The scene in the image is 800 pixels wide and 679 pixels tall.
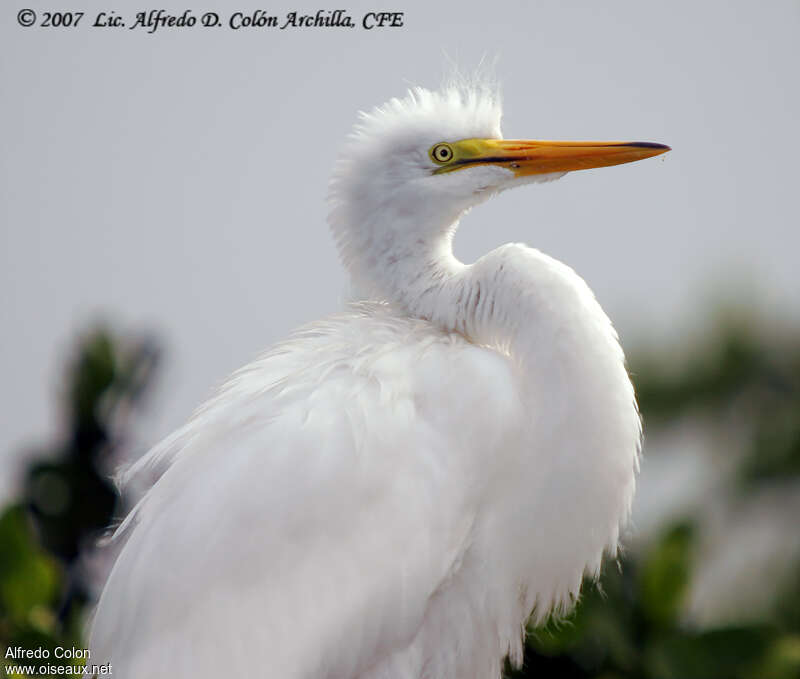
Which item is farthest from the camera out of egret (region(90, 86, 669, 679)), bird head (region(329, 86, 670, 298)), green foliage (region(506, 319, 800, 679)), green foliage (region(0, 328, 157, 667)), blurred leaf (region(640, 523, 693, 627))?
green foliage (region(0, 328, 157, 667))

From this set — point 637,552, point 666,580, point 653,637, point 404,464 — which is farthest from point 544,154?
point 637,552

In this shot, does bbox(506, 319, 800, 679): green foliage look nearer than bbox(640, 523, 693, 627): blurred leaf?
Yes

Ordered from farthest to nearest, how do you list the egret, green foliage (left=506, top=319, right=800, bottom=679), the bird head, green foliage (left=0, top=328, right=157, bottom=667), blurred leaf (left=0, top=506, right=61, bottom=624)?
green foliage (left=0, top=328, right=157, bottom=667) < green foliage (left=506, top=319, right=800, bottom=679) < blurred leaf (left=0, top=506, right=61, bottom=624) < the bird head < the egret

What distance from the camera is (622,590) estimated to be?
4.93 meters

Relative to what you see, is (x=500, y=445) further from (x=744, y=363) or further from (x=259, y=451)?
(x=744, y=363)

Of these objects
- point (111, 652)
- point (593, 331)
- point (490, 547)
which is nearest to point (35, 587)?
point (111, 652)

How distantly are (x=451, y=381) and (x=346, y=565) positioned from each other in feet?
1.81

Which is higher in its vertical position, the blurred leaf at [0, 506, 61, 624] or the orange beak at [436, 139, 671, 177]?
the orange beak at [436, 139, 671, 177]

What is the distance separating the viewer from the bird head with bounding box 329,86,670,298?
2674mm

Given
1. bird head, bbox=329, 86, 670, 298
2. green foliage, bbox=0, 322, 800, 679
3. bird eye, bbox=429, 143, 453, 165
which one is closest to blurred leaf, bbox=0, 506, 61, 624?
green foliage, bbox=0, 322, 800, 679

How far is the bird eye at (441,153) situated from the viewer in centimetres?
270

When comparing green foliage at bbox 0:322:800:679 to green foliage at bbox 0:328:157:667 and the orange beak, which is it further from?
the orange beak

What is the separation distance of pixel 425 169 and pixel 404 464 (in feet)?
2.87

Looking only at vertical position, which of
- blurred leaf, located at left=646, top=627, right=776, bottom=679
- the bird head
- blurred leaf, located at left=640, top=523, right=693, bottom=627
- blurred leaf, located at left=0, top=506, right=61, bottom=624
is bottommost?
blurred leaf, located at left=646, top=627, right=776, bottom=679
